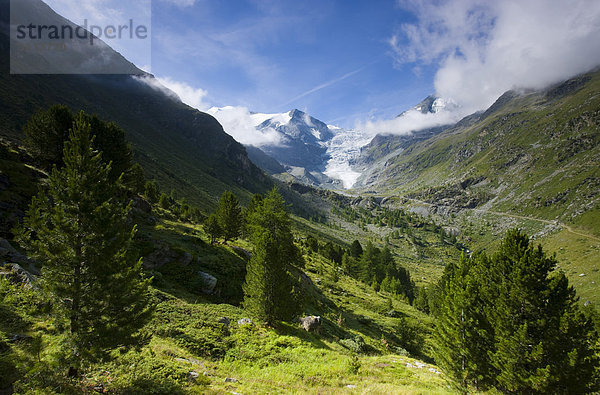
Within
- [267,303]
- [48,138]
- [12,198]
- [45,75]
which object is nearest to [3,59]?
[45,75]

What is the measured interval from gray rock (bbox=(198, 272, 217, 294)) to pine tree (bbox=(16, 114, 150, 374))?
16.5 metres

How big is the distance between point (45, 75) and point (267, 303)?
246251 mm

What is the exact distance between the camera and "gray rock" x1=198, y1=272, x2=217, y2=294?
2711 centimetres

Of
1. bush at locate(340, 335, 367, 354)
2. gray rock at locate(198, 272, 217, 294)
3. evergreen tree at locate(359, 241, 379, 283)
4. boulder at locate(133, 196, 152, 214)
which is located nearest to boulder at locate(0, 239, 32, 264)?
gray rock at locate(198, 272, 217, 294)

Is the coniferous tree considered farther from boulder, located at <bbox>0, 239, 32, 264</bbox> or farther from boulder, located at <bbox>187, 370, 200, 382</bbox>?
boulder, located at <bbox>0, 239, 32, 264</bbox>

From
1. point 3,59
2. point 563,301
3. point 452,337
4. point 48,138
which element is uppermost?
point 3,59

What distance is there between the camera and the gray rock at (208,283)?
27109 mm

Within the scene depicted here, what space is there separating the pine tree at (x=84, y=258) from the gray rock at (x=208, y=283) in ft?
54.1

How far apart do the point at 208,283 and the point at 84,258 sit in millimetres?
18681

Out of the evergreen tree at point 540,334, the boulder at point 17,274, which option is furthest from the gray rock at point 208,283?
the evergreen tree at point 540,334

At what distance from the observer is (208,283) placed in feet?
90.5

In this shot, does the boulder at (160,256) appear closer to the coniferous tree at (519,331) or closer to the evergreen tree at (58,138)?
the evergreen tree at (58,138)

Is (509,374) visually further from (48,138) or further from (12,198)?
(48,138)

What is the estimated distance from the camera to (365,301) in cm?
5459
